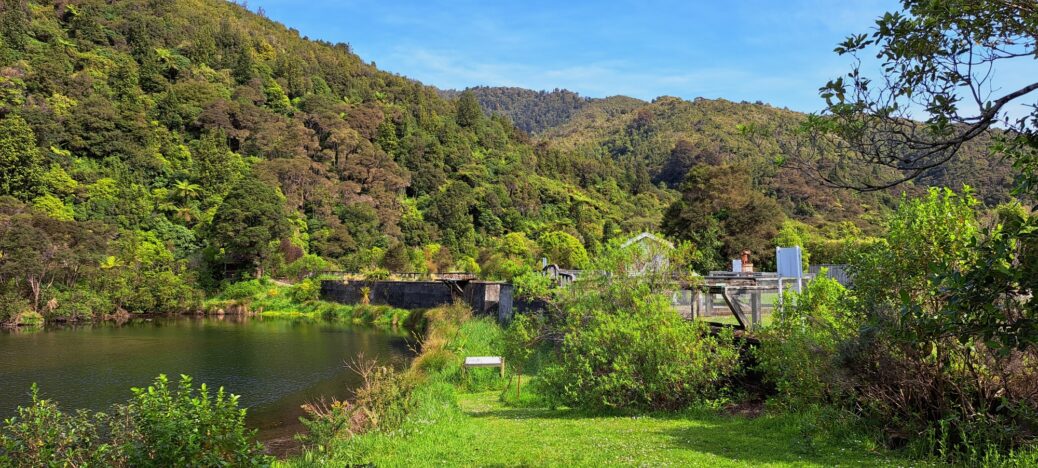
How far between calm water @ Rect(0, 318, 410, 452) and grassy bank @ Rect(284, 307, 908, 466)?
14.3 ft

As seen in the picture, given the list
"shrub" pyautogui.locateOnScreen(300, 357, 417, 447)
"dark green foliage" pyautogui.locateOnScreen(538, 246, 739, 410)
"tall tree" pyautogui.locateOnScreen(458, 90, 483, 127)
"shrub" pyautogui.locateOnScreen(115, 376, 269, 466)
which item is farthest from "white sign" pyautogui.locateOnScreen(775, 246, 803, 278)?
"tall tree" pyautogui.locateOnScreen(458, 90, 483, 127)

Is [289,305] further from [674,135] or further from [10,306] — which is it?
[674,135]

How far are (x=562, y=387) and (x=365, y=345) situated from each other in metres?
19.6

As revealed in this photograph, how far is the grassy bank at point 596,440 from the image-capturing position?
708cm

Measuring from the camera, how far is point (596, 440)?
8.34 metres

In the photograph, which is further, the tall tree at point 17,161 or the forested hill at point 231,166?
the forested hill at point 231,166

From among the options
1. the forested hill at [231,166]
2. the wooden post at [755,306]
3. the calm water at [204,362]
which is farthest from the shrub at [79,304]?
the wooden post at [755,306]

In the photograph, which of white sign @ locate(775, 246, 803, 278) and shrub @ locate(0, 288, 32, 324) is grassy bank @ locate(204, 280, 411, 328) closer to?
shrub @ locate(0, 288, 32, 324)

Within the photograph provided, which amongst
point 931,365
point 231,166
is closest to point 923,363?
point 931,365

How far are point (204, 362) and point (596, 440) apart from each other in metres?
20.2

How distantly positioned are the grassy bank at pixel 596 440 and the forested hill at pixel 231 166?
117 feet

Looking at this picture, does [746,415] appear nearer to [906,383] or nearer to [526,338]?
[906,383]

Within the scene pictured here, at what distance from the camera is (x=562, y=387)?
462 inches

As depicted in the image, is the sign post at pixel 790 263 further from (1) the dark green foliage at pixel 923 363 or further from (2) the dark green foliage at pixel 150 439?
(2) the dark green foliage at pixel 150 439
